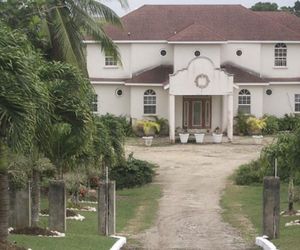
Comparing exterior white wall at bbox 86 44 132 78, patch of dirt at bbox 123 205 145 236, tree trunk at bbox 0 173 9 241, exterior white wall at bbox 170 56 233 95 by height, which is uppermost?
exterior white wall at bbox 86 44 132 78

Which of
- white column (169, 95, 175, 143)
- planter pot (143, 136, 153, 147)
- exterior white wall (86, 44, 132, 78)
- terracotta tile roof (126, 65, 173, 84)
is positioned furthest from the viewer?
exterior white wall (86, 44, 132, 78)

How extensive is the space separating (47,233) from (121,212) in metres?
8.45

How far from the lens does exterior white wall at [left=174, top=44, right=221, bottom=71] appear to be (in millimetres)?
43125

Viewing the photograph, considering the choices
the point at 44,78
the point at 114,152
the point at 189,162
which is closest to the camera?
the point at 44,78

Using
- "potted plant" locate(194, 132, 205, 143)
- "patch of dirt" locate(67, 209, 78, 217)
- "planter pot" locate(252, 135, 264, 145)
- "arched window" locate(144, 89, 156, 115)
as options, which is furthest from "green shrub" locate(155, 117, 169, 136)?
"patch of dirt" locate(67, 209, 78, 217)

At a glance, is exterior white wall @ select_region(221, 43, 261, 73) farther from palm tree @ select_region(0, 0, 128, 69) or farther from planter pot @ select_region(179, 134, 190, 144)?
palm tree @ select_region(0, 0, 128, 69)

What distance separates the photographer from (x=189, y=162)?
114 feet

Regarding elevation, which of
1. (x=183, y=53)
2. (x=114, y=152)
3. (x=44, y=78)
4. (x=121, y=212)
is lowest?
(x=121, y=212)

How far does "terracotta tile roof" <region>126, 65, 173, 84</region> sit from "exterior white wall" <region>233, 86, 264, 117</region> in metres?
4.20

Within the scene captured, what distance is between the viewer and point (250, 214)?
22156 millimetres

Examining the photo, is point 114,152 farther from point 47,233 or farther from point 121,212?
point 47,233

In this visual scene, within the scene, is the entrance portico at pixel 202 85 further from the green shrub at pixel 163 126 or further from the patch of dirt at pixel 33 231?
the patch of dirt at pixel 33 231

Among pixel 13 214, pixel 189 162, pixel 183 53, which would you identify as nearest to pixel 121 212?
pixel 13 214

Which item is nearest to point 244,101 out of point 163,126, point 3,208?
point 163,126
